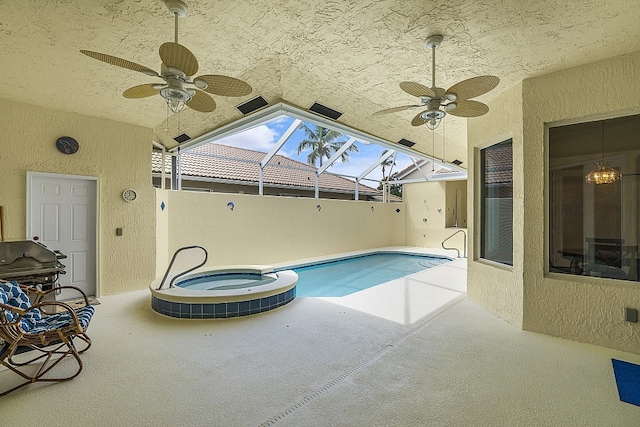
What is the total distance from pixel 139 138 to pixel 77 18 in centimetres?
264

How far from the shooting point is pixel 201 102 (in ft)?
9.46

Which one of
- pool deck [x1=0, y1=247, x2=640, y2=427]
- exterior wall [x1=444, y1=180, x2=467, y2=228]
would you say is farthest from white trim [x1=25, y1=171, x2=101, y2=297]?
exterior wall [x1=444, y1=180, x2=467, y2=228]

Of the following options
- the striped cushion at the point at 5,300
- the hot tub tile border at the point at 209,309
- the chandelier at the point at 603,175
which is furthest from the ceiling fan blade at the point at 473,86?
the striped cushion at the point at 5,300

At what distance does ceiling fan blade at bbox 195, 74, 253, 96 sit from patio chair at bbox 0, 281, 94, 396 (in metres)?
2.12

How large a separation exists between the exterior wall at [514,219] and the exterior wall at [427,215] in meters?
6.91

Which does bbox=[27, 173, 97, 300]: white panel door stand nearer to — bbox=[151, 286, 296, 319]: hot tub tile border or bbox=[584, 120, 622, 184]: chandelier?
bbox=[151, 286, 296, 319]: hot tub tile border

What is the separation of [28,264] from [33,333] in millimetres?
1413

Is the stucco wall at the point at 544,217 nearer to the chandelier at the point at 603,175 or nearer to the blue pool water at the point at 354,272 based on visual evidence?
the chandelier at the point at 603,175

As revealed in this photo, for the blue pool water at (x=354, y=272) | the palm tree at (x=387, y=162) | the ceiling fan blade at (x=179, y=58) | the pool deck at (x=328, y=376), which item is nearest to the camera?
the pool deck at (x=328, y=376)

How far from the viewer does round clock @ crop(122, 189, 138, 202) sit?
4.93 metres

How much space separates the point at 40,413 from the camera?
6.55ft

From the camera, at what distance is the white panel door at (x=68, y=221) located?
4.21 meters

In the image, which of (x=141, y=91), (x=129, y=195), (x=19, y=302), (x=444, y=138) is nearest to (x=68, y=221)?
(x=129, y=195)

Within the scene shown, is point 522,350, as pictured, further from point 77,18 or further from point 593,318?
point 77,18
